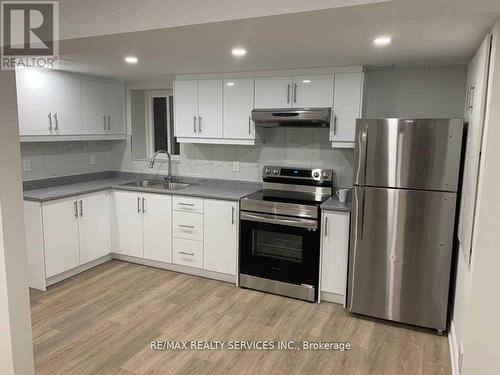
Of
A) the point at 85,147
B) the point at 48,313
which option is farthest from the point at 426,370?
the point at 85,147

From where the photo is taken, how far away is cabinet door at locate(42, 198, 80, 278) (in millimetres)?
3545

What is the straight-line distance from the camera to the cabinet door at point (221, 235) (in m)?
3.72

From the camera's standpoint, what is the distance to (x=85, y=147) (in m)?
4.57

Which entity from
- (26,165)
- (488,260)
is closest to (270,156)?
(488,260)

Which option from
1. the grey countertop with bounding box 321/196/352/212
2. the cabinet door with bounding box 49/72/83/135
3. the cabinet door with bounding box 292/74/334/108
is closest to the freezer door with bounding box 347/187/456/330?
the grey countertop with bounding box 321/196/352/212

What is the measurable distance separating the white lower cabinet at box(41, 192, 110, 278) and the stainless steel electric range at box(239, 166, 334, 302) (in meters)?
1.67

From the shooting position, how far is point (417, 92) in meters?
3.41

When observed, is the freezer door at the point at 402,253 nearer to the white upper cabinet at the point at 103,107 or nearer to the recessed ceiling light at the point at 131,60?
the recessed ceiling light at the point at 131,60

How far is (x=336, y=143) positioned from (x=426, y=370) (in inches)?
76.2

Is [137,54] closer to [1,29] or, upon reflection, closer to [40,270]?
[1,29]

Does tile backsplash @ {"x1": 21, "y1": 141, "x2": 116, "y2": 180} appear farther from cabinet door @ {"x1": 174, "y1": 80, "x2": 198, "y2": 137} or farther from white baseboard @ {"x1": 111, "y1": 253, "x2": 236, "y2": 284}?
cabinet door @ {"x1": 174, "y1": 80, "x2": 198, "y2": 137}

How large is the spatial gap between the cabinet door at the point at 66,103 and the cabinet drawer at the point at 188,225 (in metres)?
1.48

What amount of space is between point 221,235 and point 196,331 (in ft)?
3.54

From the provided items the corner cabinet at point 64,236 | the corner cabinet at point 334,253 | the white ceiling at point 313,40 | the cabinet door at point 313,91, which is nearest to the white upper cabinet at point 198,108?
the white ceiling at point 313,40
